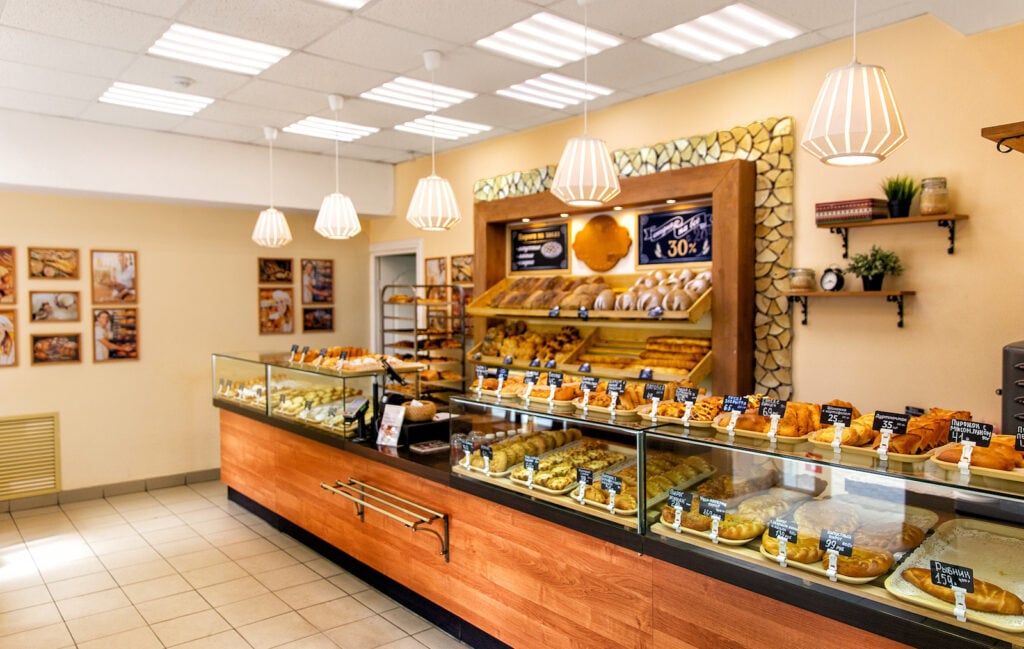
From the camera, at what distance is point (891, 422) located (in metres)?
2.31

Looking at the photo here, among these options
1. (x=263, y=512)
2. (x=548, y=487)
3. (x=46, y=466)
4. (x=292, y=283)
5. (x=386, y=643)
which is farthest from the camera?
(x=292, y=283)

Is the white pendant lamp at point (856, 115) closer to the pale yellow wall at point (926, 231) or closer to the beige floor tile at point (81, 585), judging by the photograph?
the pale yellow wall at point (926, 231)

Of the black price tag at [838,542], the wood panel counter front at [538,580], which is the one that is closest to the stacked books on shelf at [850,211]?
the black price tag at [838,542]

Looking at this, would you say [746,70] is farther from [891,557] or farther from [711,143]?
[891,557]

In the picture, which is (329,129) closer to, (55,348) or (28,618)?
(55,348)

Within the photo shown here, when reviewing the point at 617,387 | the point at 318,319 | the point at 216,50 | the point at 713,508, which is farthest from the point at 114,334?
the point at 713,508

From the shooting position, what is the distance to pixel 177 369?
23.6ft

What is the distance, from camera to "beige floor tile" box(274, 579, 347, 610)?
14.0ft

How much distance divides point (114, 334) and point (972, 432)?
23.3 feet

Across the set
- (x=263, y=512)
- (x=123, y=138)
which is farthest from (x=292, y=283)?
(x=263, y=512)

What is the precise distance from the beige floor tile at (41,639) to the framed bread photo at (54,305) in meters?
3.48

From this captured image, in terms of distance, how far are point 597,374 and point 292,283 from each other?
4362mm

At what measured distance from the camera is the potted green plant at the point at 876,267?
3.93 m

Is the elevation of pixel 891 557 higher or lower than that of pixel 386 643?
higher
